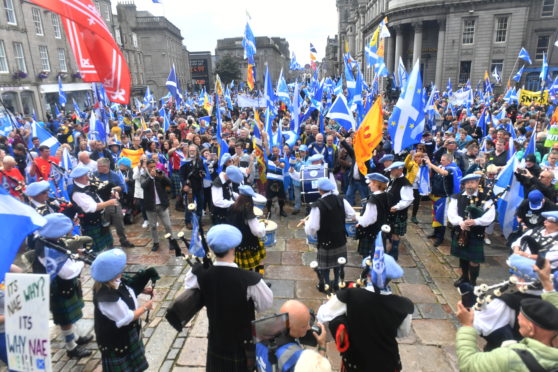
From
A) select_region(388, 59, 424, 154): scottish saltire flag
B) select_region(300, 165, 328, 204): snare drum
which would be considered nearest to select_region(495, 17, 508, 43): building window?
select_region(388, 59, 424, 154): scottish saltire flag

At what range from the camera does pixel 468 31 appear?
3878 centimetres

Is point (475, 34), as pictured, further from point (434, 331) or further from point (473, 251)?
point (434, 331)

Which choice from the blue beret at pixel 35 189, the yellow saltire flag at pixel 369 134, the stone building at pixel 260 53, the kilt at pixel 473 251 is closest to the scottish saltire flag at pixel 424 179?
the yellow saltire flag at pixel 369 134

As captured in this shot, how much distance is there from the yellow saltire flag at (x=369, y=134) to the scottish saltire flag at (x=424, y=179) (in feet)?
5.52

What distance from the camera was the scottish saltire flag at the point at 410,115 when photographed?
689 cm

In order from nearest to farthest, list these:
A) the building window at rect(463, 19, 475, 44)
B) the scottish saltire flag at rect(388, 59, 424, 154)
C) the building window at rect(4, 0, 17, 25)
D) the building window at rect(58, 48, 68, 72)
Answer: the scottish saltire flag at rect(388, 59, 424, 154) → the building window at rect(4, 0, 17, 25) → the building window at rect(58, 48, 68, 72) → the building window at rect(463, 19, 475, 44)

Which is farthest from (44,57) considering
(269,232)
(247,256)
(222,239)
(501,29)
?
(501,29)

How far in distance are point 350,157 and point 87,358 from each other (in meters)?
7.35

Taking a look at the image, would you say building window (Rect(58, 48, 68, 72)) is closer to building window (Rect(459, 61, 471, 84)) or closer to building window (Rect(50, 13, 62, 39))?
building window (Rect(50, 13, 62, 39))

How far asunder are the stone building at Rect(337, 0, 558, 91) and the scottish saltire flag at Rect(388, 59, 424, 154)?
3636cm

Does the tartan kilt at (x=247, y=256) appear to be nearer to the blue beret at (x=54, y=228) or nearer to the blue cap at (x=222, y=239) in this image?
the blue cap at (x=222, y=239)

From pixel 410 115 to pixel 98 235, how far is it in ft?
21.0

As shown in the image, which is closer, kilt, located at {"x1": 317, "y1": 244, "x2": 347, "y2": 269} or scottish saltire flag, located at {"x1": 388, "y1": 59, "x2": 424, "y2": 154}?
kilt, located at {"x1": 317, "y1": 244, "x2": 347, "y2": 269}

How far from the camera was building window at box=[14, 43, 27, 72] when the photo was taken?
83.1ft
